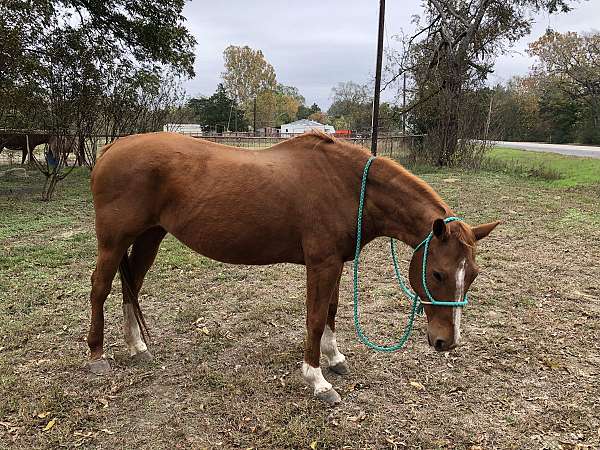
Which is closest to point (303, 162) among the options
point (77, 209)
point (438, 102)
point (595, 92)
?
point (77, 209)

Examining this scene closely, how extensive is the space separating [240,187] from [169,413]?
1492 millimetres

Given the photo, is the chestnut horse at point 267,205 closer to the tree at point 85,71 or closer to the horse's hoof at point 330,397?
the horse's hoof at point 330,397

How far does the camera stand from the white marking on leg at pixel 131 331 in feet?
10.5

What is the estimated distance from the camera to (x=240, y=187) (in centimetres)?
274

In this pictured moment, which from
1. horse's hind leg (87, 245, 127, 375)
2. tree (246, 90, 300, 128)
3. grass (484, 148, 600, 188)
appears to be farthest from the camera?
tree (246, 90, 300, 128)

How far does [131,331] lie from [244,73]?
52453 mm

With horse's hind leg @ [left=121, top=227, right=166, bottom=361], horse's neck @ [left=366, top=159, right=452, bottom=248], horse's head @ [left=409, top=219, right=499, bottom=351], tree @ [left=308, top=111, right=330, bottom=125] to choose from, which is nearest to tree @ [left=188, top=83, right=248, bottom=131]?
tree @ [left=308, top=111, right=330, bottom=125]

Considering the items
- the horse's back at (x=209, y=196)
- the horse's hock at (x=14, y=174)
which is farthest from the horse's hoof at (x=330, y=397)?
the horse's hock at (x=14, y=174)

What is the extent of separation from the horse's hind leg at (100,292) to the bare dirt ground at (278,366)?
11cm

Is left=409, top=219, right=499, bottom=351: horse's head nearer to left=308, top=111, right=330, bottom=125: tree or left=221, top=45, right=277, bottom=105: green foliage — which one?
left=221, top=45, right=277, bottom=105: green foliage

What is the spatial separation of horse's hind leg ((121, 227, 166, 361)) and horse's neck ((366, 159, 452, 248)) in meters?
1.65

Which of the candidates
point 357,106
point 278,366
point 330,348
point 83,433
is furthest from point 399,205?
point 357,106

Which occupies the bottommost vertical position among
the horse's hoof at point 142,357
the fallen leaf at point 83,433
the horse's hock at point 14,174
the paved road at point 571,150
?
the fallen leaf at point 83,433

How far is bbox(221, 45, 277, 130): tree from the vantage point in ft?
168
